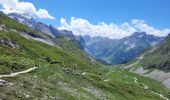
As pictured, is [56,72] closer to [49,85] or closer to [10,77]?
[49,85]

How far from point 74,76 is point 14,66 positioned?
47.8 feet

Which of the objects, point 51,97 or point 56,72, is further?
point 56,72

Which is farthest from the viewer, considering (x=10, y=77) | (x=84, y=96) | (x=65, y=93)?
(x=84, y=96)

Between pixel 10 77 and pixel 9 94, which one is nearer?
pixel 9 94

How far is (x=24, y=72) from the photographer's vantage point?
224 ft

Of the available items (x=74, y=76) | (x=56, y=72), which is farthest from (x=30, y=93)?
(x=74, y=76)

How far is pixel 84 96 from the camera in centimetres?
6950

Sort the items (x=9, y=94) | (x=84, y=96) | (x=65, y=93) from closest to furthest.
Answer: (x=9, y=94) < (x=65, y=93) < (x=84, y=96)

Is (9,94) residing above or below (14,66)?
below

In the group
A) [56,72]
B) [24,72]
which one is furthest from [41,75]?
[56,72]

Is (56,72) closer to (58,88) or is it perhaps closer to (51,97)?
(58,88)

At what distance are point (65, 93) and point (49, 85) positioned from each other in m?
3.05

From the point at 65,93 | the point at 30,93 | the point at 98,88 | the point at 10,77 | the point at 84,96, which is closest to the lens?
the point at 30,93

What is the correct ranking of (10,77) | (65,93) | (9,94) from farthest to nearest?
(65,93) < (10,77) < (9,94)
